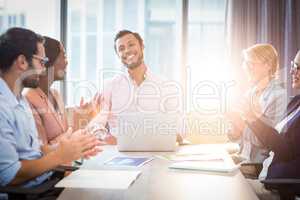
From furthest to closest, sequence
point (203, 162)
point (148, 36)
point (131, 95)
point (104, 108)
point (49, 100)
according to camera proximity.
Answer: point (148, 36) < point (104, 108) < point (131, 95) < point (49, 100) < point (203, 162)

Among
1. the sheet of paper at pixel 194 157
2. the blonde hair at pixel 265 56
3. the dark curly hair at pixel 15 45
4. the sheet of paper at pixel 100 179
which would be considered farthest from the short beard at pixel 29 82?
the blonde hair at pixel 265 56

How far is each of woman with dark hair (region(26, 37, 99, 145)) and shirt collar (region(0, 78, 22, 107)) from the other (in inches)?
21.3

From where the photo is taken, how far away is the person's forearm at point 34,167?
162 cm

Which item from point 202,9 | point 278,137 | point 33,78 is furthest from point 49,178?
point 202,9

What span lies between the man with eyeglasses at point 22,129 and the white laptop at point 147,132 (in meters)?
0.41

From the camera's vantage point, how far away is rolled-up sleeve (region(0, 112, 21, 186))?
157 centimetres

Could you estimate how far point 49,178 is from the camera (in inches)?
73.5

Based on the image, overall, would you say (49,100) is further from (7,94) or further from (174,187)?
(174,187)

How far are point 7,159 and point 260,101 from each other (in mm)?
1902

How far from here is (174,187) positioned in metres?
1.51

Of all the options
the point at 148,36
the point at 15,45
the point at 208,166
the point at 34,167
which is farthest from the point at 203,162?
the point at 148,36

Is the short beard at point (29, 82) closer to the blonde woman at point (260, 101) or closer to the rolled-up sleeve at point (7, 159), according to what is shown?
the rolled-up sleeve at point (7, 159)

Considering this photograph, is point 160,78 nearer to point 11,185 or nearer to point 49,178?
point 49,178

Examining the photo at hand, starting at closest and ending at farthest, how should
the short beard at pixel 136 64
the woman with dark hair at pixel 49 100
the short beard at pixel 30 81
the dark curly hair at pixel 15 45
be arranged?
the dark curly hair at pixel 15 45, the short beard at pixel 30 81, the woman with dark hair at pixel 49 100, the short beard at pixel 136 64
